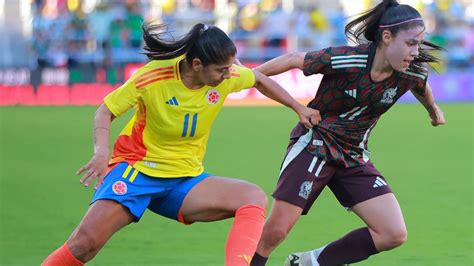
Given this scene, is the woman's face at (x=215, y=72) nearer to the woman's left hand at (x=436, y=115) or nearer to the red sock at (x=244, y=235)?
the red sock at (x=244, y=235)

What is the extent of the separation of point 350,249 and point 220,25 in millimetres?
19973

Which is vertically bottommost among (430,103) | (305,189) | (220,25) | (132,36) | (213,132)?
(132,36)

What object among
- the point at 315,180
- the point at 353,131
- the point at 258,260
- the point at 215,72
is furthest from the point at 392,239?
the point at 215,72

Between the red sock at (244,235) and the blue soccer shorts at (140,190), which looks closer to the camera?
the red sock at (244,235)

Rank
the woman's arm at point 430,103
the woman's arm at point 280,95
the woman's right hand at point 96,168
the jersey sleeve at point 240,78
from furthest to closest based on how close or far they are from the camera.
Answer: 1. the woman's arm at point 430,103
2. the woman's arm at point 280,95
3. the jersey sleeve at point 240,78
4. the woman's right hand at point 96,168

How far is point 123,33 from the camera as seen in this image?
25.0 m

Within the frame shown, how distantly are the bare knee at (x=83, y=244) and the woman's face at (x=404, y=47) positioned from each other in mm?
2073

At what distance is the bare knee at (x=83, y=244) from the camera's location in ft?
17.1

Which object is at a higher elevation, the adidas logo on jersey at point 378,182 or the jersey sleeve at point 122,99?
the jersey sleeve at point 122,99

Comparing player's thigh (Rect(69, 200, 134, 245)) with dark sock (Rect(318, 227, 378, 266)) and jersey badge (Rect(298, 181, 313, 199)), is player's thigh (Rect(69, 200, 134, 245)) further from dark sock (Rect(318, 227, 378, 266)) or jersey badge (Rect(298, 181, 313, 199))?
dark sock (Rect(318, 227, 378, 266))

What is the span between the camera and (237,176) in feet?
38.1

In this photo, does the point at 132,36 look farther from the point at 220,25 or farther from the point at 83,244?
the point at 83,244

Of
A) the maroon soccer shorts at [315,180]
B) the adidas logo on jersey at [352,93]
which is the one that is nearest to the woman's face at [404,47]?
the adidas logo on jersey at [352,93]

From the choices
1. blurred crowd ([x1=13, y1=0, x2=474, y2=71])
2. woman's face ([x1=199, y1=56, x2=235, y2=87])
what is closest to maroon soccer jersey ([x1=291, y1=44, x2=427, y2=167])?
woman's face ([x1=199, y1=56, x2=235, y2=87])
